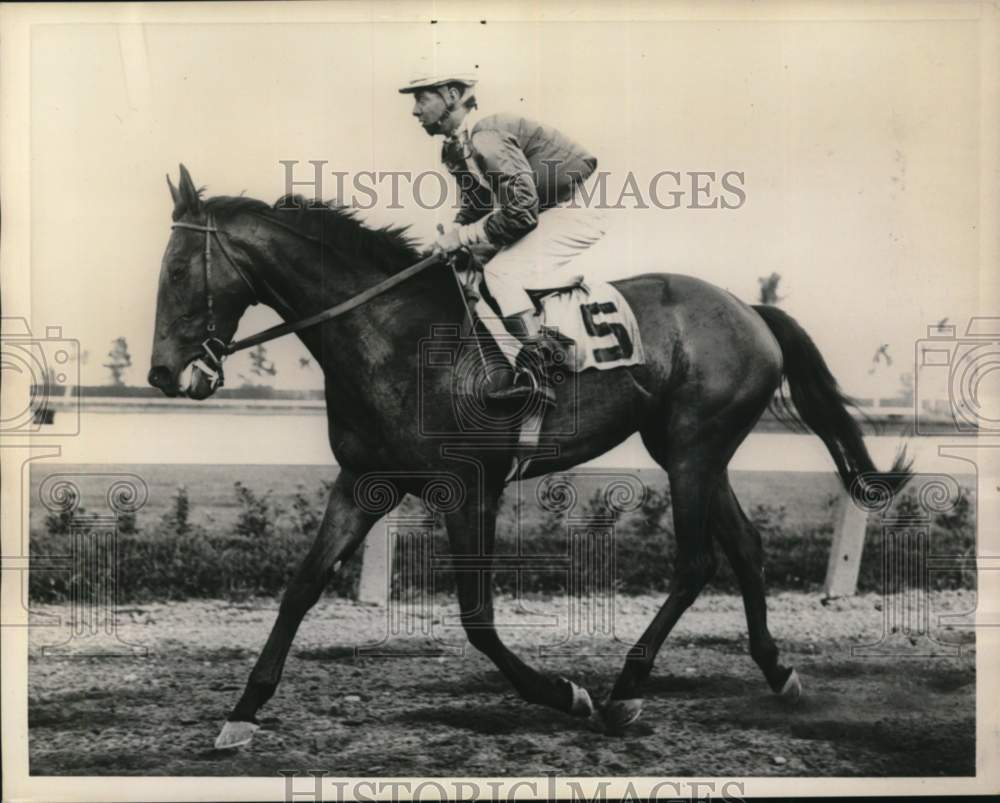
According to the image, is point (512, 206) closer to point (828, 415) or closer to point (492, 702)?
point (828, 415)

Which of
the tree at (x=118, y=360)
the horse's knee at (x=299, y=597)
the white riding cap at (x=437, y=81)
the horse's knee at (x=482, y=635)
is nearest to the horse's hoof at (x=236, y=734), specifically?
the horse's knee at (x=299, y=597)

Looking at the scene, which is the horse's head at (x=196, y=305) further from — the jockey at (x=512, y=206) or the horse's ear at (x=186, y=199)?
the jockey at (x=512, y=206)

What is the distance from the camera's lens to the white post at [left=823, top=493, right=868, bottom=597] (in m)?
5.03

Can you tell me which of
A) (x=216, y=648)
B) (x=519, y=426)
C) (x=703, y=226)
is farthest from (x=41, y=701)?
(x=703, y=226)

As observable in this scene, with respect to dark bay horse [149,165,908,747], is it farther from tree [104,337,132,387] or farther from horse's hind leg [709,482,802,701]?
tree [104,337,132,387]

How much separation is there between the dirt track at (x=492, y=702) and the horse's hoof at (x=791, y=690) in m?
0.04

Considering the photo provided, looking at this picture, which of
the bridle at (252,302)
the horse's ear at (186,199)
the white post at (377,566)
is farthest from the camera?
the white post at (377,566)

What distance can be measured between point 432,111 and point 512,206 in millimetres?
589

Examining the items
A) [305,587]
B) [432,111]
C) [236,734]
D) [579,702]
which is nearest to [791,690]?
[579,702]

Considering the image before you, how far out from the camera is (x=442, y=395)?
478cm

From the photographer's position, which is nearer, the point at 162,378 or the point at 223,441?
the point at 162,378

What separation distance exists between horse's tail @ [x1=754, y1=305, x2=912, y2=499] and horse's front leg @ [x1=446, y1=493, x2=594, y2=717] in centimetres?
144

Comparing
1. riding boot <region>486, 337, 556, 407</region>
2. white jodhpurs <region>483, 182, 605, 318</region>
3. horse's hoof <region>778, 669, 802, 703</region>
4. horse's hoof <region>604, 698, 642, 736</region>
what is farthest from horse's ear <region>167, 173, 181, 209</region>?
horse's hoof <region>778, 669, 802, 703</region>

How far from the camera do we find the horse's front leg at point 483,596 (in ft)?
15.9
